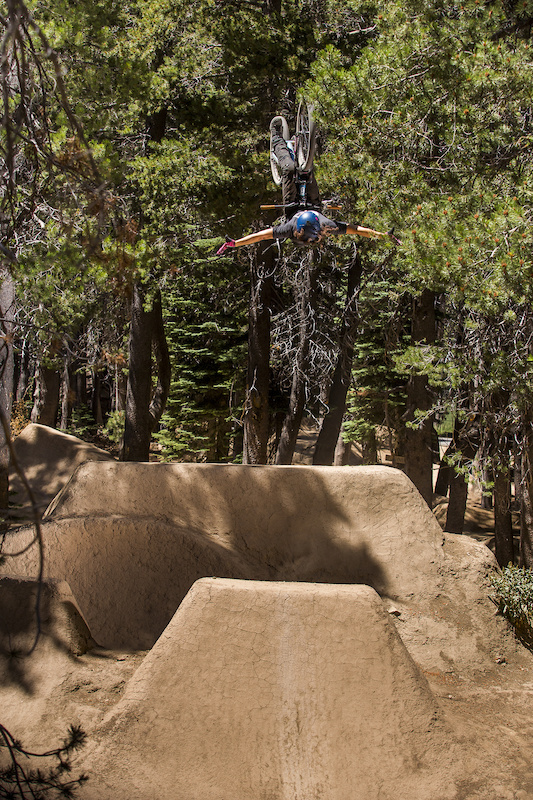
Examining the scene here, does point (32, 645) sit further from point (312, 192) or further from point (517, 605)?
point (312, 192)

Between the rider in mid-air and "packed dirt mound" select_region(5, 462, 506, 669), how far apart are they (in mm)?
2731

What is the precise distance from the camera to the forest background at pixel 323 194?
31.0ft

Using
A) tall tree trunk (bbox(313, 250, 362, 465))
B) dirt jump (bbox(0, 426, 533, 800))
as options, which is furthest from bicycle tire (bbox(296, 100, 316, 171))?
tall tree trunk (bbox(313, 250, 362, 465))

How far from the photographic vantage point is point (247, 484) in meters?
8.33

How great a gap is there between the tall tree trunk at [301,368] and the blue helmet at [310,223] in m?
7.86

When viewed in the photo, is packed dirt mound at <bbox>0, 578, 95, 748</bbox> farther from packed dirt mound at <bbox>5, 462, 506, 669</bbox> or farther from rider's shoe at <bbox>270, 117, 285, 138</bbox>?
rider's shoe at <bbox>270, 117, 285, 138</bbox>

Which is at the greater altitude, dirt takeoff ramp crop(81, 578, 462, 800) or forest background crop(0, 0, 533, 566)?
forest background crop(0, 0, 533, 566)

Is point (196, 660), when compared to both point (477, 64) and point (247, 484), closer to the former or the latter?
point (247, 484)

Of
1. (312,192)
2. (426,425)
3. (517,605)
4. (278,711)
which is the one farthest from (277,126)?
(426,425)

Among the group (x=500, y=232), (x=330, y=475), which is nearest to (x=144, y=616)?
(x=330, y=475)

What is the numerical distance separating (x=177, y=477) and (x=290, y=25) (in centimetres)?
940

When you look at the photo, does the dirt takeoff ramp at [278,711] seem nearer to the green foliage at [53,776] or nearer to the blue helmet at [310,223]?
the green foliage at [53,776]

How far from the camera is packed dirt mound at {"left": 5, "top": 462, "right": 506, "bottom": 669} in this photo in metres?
7.27

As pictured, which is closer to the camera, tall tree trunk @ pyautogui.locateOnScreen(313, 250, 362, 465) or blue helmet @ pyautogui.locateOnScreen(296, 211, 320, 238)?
blue helmet @ pyautogui.locateOnScreen(296, 211, 320, 238)
